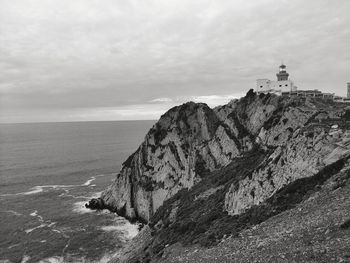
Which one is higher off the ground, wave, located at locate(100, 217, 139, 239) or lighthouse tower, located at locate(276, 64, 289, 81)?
lighthouse tower, located at locate(276, 64, 289, 81)

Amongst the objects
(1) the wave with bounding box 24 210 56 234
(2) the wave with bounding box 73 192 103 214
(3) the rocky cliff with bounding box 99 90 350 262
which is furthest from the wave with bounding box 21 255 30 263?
(2) the wave with bounding box 73 192 103 214

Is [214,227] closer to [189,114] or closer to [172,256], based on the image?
[172,256]

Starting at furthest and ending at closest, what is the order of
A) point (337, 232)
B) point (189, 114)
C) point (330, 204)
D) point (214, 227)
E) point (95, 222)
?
point (189, 114) → point (95, 222) → point (214, 227) → point (330, 204) → point (337, 232)

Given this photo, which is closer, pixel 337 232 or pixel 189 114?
pixel 337 232

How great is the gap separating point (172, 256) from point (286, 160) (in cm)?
1440

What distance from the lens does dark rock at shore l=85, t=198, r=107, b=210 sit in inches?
2857

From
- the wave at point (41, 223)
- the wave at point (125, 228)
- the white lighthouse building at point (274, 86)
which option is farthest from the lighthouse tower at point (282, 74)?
the wave at point (41, 223)

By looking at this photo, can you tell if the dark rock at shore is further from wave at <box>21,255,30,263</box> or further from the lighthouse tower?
the lighthouse tower

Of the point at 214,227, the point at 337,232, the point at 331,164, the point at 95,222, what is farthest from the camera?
the point at 95,222

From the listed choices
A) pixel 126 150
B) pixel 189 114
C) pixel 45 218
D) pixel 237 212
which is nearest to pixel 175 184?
pixel 189 114

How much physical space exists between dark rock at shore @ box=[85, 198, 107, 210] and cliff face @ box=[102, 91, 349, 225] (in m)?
1.14

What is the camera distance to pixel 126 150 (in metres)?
160

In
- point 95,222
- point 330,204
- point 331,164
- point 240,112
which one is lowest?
point 95,222

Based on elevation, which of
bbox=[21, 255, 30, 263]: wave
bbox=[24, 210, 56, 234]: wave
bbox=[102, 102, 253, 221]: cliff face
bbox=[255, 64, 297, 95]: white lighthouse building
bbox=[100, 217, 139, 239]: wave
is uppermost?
bbox=[255, 64, 297, 95]: white lighthouse building
